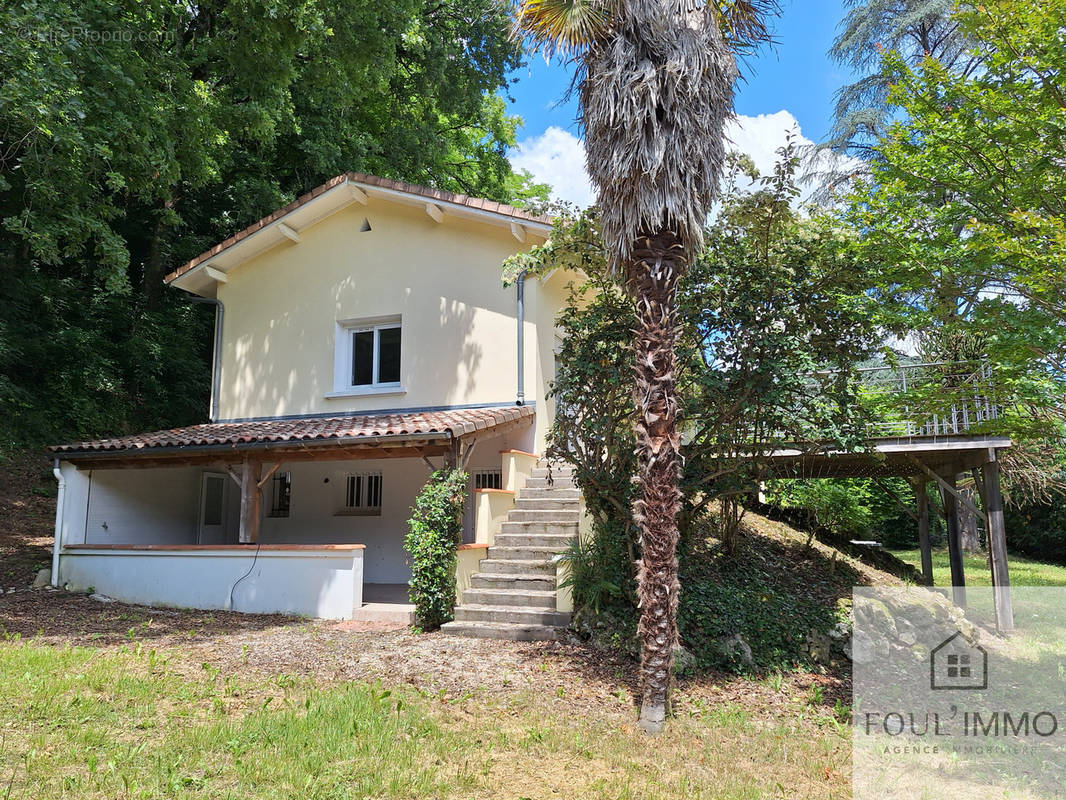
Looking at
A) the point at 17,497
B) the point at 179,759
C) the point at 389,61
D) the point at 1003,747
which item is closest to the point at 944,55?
the point at 389,61

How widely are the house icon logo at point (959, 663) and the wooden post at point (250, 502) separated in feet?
34.5

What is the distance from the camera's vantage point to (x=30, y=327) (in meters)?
17.3

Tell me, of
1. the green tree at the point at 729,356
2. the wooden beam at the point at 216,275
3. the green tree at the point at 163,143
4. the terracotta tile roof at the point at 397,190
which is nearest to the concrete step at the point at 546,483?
the green tree at the point at 729,356

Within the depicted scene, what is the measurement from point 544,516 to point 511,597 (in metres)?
1.81

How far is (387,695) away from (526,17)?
7.22 metres

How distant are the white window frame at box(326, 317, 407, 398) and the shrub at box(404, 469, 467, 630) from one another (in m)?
3.95

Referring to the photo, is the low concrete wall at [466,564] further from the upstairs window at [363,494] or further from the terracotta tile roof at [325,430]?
the upstairs window at [363,494]

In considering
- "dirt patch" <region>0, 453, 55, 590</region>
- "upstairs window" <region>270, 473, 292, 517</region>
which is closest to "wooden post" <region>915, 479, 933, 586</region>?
"upstairs window" <region>270, 473, 292, 517</region>

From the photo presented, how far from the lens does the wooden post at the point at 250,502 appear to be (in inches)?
470

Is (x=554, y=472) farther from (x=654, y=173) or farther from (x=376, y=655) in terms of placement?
(x=654, y=173)

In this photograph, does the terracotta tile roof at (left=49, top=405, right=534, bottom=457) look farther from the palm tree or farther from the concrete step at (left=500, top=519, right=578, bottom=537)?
the palm tree

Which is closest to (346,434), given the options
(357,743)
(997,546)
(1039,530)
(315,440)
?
(315,440)

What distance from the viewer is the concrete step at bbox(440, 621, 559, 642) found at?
9.52m

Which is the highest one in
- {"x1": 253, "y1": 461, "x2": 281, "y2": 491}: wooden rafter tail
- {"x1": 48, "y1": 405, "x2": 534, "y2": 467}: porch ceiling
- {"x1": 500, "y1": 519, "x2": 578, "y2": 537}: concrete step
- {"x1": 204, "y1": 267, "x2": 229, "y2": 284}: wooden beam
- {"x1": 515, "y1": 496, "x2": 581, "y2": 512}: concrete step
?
{"x1": 204, "y1": 267, "x2": 229, "y2": 284}: wooden beam
